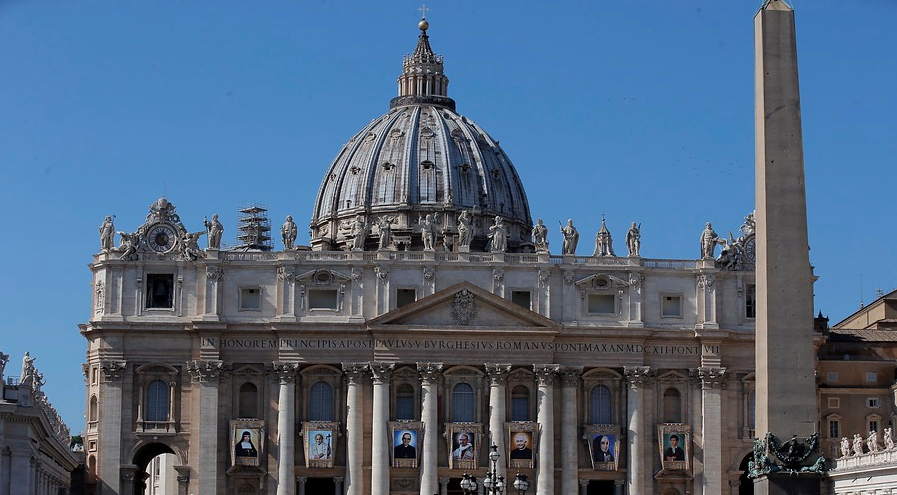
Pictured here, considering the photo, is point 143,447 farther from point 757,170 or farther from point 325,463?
point 757,170

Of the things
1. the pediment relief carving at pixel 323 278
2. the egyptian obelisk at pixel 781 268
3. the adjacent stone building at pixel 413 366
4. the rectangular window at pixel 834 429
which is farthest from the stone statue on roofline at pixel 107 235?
the egyptian obelisk at pixel 781 268

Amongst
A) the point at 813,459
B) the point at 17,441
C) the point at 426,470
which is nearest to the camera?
the point at 813,459

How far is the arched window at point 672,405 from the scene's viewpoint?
106125 millimetres

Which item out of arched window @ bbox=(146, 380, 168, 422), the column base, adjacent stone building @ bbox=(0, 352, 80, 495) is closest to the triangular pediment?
arched window @ bbox=(146, 380, 168, 422)

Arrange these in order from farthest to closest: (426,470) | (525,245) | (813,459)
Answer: (525,245) → (426,470) → (813,459)

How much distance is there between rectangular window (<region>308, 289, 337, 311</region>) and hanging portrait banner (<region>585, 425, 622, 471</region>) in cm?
1466

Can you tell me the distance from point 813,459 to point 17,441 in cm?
3303

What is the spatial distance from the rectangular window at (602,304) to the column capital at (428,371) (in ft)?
28.7

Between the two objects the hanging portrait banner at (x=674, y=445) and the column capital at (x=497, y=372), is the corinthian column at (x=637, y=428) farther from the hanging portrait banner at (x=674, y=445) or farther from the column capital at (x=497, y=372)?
the column capital at (x=497, y=372)

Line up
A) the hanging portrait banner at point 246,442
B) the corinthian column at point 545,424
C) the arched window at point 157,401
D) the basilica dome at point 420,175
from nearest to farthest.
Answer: the hanging portrait banner at point 246,442 → the corinthian column at point 545,424 → the arched window at point 157,401 → the basilica dome at point 420,175

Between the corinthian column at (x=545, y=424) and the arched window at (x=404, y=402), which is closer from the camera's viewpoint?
the corinthian column at (x=545, y=424)

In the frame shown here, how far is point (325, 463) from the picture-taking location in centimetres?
10306

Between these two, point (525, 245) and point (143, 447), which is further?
point (525, 245)

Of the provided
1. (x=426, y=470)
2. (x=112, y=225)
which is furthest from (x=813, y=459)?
(x=112, y=225)
